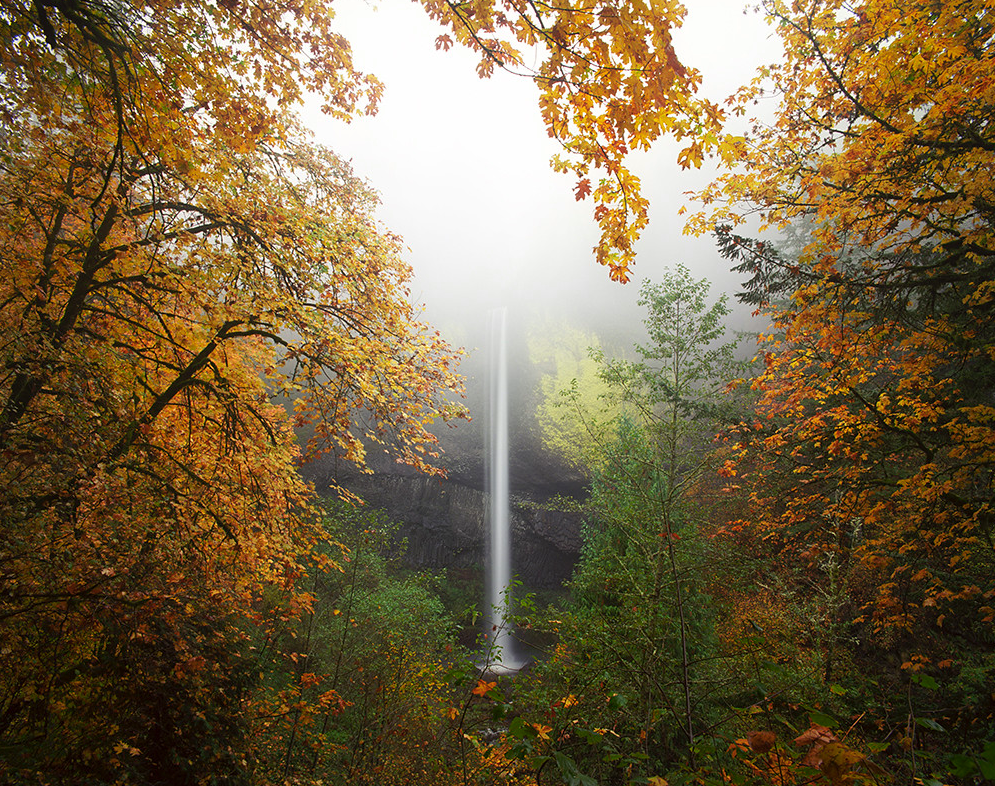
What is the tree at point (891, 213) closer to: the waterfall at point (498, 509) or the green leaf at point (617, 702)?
the green leaf at point (617, 702)

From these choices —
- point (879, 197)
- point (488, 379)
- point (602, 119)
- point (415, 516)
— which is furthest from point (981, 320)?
point (488, 379)

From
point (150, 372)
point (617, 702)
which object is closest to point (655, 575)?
point (617, 702)

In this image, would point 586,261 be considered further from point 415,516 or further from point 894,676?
point 894,676

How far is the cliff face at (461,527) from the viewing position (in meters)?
23.6

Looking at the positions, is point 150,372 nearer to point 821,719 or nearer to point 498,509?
point 821,719

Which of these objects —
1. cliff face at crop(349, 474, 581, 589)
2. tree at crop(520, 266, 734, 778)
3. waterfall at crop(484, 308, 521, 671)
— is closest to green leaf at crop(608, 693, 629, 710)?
tree at crop(520, 266, 734, 778)

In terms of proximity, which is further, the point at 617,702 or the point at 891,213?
the point at 891,213

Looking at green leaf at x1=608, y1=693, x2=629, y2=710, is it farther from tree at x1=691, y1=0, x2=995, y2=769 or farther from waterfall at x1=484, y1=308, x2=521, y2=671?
waterfall at x1=484, y1=308, x2=521, y2=671

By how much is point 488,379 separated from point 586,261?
17787 mm

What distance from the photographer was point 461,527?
2461cm

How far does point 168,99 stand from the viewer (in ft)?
11.7

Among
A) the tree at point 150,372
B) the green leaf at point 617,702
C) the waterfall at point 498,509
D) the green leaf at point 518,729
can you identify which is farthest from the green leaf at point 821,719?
the waterfall at point 498,509

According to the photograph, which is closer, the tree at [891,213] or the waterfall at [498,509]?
the tree at [891,213]

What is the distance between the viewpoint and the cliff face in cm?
2361
